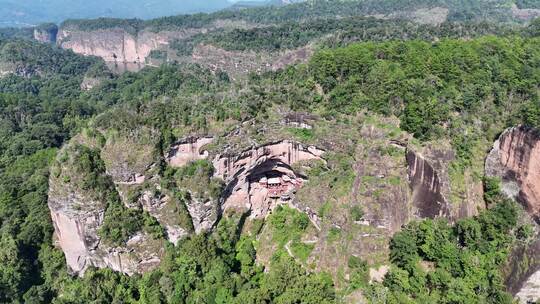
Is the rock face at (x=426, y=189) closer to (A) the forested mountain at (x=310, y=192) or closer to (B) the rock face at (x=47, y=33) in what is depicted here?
(A) the forested mountain at (x=310, y=192)

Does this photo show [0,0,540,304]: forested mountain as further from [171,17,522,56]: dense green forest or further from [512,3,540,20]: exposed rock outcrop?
[512,3,540,20]: exposed rock outcrop

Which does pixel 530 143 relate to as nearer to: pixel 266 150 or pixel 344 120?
pixel 344 120

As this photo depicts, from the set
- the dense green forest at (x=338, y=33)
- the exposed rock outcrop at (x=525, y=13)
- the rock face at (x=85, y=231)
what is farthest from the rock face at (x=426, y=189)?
the exposed rock outcrop at (x=525, y=13)

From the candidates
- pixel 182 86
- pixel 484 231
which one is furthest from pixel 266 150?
pixel 182 86

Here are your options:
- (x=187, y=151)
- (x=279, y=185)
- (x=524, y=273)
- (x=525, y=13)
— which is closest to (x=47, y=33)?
(x=187, y=151)

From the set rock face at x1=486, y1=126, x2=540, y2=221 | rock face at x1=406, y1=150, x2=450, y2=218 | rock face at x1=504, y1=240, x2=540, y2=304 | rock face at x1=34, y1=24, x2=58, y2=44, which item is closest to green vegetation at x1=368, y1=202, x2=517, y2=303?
rock face at x1=504, y1=240, x2=540, y2=304
